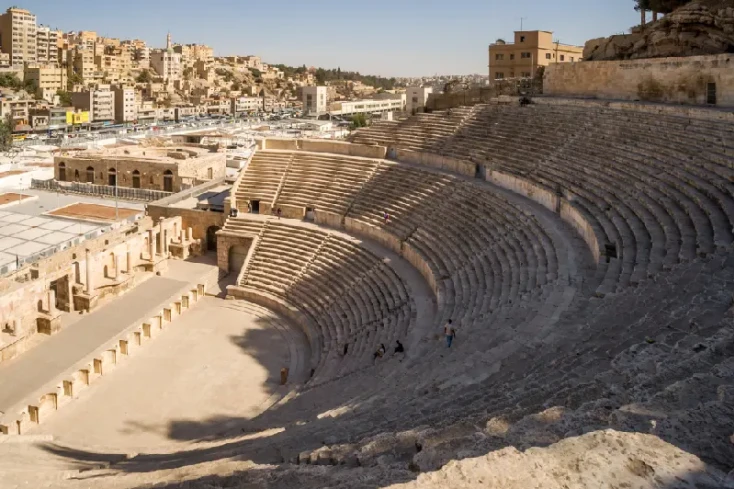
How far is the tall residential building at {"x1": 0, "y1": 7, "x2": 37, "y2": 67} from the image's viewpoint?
101750 mm

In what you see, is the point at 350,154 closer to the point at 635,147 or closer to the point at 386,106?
the point at 635,147

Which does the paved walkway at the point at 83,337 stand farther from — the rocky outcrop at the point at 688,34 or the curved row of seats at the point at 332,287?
the rocky outcrop at the point at 688,34

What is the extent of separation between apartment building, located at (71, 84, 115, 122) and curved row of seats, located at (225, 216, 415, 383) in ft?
225

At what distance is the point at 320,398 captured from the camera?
11.0 metres

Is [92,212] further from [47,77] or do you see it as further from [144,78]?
[144,78]

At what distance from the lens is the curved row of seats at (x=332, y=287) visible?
570 inches

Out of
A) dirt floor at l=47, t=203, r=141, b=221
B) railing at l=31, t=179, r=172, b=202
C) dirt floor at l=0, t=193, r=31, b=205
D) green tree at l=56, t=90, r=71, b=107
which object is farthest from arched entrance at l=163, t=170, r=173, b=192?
green tree at l=56, t=90, r=71, b=107

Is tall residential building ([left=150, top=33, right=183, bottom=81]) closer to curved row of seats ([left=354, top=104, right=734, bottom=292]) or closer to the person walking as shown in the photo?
curved row of seats ([left=354, top=104, right=734, bottom=292])

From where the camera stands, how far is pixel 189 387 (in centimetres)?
1447

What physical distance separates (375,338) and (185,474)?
858 centimetres

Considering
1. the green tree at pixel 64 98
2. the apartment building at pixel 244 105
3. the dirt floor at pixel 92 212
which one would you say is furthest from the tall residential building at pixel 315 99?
the dirt floor at pixel 92 212

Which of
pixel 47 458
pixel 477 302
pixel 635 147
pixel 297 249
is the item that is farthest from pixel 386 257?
pixel 47 458

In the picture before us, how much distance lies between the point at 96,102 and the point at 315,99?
3527cm

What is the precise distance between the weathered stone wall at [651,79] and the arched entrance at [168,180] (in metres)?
18.2
